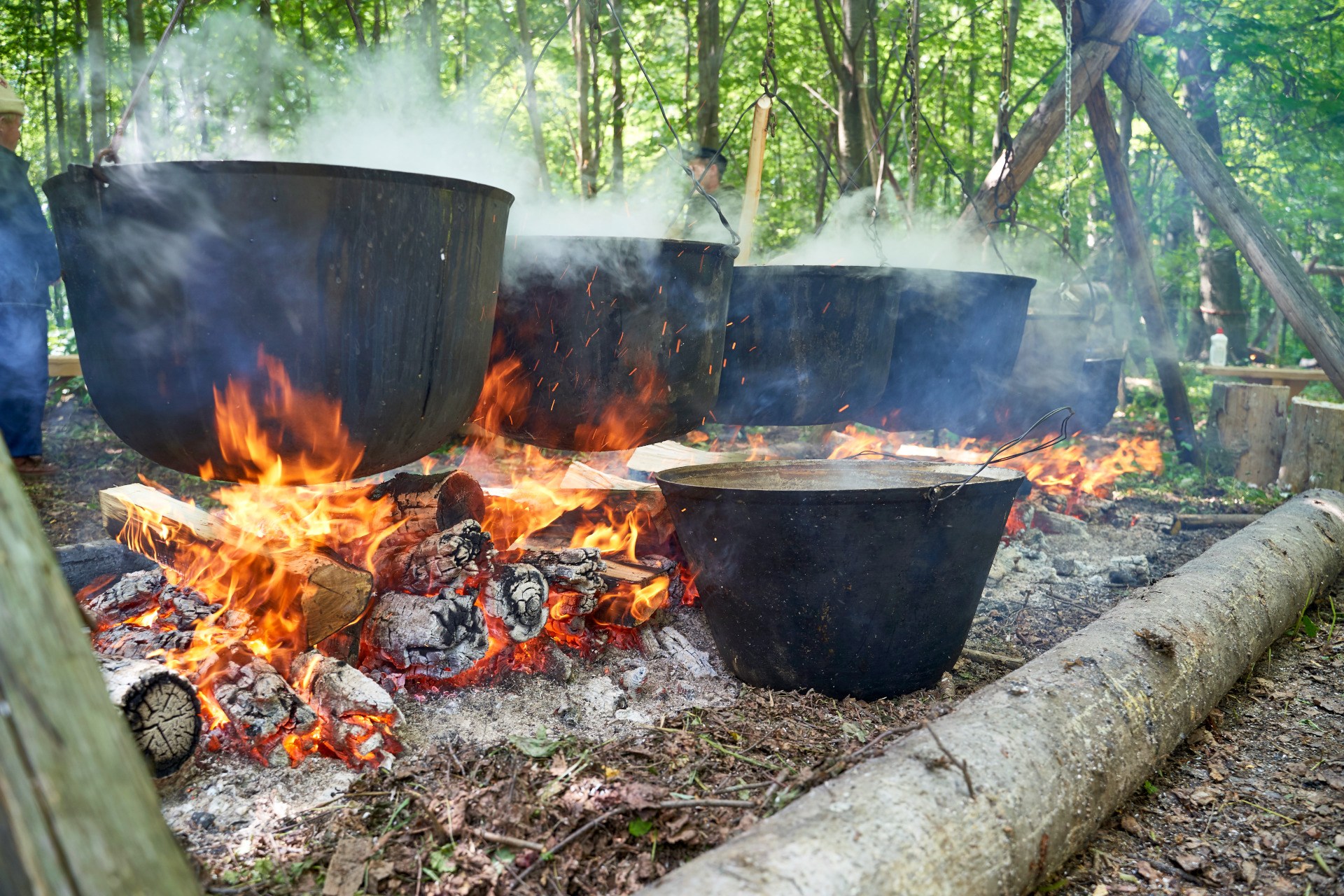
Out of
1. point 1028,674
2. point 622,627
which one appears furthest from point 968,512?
point 622,627

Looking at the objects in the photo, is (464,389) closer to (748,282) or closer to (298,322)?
(298,322)

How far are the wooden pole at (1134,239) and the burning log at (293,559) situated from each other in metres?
5.05

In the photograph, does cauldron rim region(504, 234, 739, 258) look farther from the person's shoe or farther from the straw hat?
the person's shoe

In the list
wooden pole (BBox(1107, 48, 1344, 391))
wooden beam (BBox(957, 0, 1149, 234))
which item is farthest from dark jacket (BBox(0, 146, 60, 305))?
wooden pole (BBox(1107, 48, 1344, 391))

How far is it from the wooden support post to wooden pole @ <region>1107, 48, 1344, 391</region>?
152 cm

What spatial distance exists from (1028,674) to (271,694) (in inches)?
80.5

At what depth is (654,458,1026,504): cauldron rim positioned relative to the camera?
254 centimetres

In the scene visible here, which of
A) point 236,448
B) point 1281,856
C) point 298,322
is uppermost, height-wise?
point 298,322

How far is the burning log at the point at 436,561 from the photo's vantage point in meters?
2.98

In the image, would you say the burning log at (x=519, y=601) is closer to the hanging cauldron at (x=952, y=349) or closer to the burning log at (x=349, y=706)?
the burning log at (x=349, y=706)

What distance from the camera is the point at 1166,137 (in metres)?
5.39

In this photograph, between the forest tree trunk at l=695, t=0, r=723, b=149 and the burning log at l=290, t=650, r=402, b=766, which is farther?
the forest tree trunk at l=695, t=0, r=723, b=149

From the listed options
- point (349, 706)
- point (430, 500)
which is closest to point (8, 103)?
point (430, 500)

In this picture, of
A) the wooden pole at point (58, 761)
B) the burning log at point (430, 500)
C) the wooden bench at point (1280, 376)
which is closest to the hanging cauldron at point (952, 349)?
the burning log at point (430, 500)
